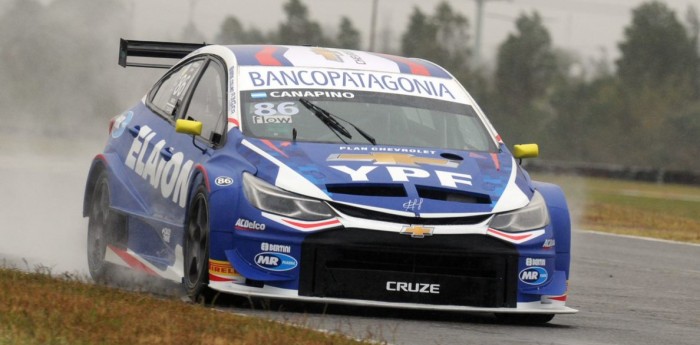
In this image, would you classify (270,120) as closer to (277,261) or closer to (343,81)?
(343,81)

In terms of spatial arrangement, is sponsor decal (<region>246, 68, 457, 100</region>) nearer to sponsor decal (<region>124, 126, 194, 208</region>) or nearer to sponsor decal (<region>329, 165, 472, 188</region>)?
sponsor decal (<region>124, 126, 194, 208</region>)

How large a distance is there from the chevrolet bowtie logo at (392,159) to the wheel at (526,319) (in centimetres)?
83

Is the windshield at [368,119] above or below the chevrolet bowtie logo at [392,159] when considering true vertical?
above

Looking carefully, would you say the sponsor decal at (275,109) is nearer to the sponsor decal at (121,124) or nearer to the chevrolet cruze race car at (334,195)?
the chevrolet cruze race car at (334,195)

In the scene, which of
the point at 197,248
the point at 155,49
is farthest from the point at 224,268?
the point at 155,49

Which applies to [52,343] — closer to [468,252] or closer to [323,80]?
[468,252]

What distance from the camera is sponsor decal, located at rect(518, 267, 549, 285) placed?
7.79 m

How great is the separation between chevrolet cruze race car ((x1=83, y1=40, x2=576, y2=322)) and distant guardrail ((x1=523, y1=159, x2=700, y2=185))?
35.2 meters

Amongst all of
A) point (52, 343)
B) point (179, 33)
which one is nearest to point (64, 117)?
point (179, 33)

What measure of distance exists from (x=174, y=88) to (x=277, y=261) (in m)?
2.38

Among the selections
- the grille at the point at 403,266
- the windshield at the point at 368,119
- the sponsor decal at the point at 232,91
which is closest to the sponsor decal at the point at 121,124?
the sponsor decal at the point at 232,91

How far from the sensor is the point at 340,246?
749 centimetres

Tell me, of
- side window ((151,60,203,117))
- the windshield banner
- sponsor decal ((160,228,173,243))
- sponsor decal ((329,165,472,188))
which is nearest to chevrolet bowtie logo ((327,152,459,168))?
sponsor decal ((329,165,472,188))

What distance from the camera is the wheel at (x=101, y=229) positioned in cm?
935
